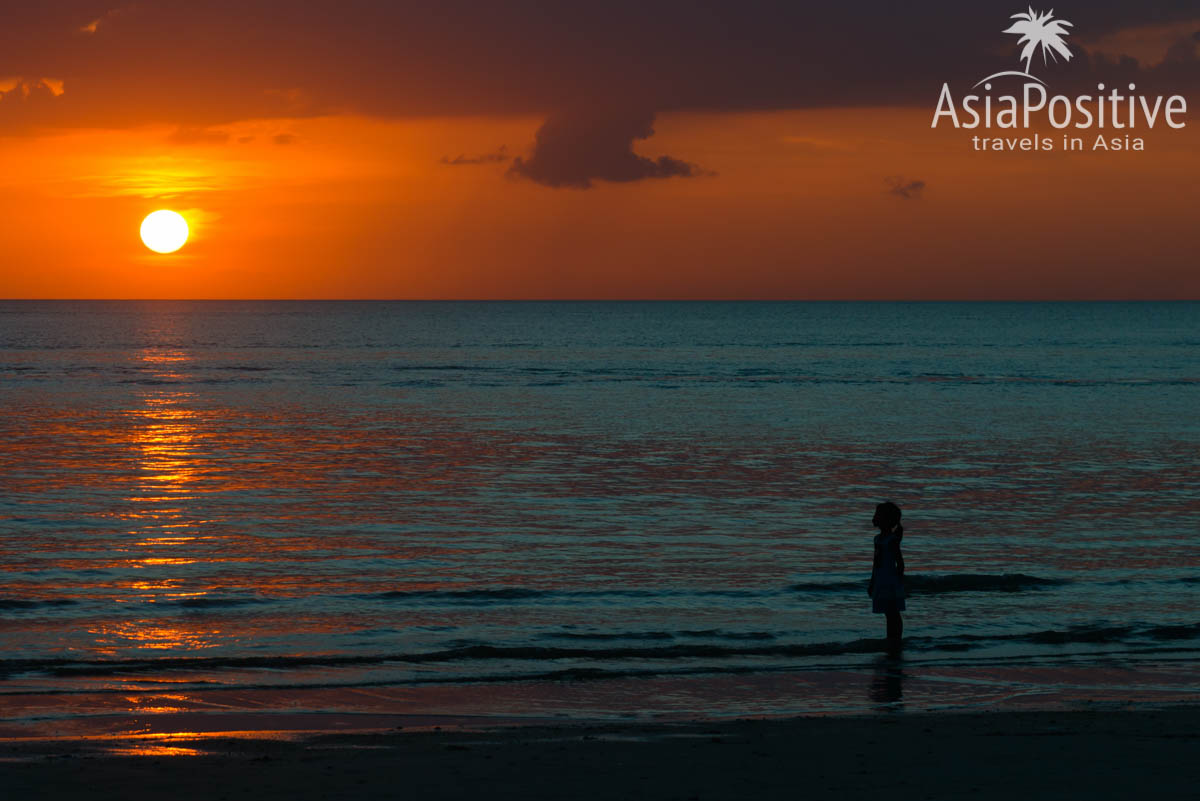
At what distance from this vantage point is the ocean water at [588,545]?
1355 cm

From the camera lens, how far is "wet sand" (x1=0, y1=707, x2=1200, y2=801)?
8.62 meters

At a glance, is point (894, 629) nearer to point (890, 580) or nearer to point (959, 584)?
point (890, 580)

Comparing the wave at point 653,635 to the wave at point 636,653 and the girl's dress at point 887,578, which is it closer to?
the wave at point 636,653

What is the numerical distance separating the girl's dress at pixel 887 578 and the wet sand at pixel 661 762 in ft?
9.21

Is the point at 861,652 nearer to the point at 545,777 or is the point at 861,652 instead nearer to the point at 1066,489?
the point at 545,777

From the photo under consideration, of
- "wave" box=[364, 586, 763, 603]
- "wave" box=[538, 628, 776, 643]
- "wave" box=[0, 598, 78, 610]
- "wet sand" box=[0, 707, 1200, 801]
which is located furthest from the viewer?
"wave" box=[364, 586, 763, 603]

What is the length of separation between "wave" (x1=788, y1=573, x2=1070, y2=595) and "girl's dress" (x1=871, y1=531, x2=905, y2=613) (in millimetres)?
3558

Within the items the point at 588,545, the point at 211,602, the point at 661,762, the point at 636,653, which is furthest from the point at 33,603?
the point at 661,762

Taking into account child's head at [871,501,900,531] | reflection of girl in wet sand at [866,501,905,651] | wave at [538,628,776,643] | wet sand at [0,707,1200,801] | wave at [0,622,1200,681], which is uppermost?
child's head at [871,501,900,531]

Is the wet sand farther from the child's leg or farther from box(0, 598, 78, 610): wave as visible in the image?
box(0, 598, 78, 610): wave

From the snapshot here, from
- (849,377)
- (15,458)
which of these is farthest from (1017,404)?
(15,458)

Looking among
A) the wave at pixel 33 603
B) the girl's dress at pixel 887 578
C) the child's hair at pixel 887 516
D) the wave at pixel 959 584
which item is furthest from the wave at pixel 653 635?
the wave at pixel 33 603

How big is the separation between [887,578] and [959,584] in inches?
183

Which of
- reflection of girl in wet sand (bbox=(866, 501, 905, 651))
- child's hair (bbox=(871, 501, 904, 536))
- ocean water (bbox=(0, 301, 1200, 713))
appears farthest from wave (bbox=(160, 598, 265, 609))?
child's hair (bbox=(871, 501, 904, 536))
